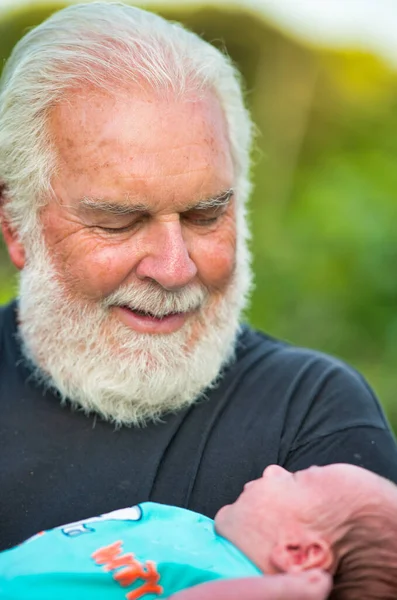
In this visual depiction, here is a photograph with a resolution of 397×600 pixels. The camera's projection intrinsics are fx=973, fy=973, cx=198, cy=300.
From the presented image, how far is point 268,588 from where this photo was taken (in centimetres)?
216

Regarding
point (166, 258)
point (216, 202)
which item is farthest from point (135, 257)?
point (216, 202)

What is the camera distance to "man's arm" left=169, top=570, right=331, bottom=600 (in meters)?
2.12

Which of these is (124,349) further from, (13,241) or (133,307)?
(13,241)

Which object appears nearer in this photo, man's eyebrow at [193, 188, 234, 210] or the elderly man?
the elderly man

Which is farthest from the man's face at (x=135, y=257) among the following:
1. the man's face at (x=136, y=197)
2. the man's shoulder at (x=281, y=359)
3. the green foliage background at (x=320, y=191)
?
the green foliage background at (x=320, y=191)

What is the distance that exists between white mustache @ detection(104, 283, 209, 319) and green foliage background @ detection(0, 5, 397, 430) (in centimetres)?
316

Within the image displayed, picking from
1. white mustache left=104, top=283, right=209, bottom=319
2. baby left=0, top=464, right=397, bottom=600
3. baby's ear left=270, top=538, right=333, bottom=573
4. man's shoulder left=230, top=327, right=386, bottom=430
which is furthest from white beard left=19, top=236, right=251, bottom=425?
baby's ear left=270, top=538, right=333, bottom=573

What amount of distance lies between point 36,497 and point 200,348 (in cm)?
72

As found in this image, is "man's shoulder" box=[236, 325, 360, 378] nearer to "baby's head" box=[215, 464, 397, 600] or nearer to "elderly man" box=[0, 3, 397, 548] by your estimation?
"elderly man" box=[0, 3, 397, 548]

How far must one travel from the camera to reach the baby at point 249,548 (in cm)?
229

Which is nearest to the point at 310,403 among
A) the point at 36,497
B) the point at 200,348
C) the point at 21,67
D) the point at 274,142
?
the point at 200,348

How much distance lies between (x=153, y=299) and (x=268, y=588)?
1.15 m

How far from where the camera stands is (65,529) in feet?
8.08

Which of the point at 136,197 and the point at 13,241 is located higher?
the point at 136,197
